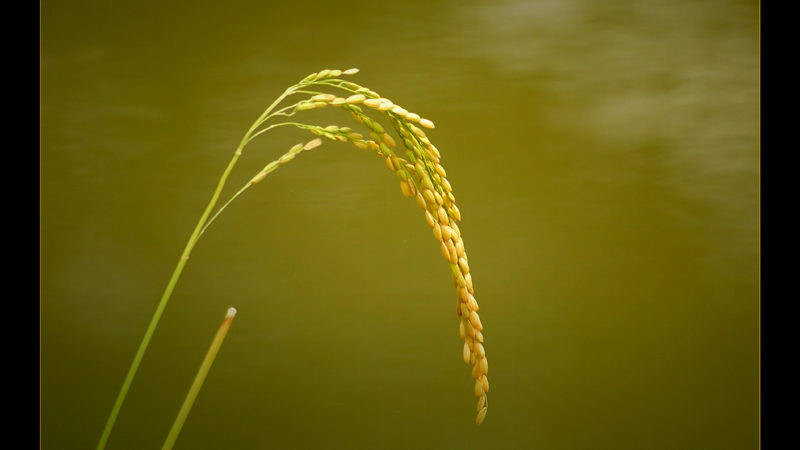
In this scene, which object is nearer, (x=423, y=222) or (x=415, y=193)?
(x=415, y=193)

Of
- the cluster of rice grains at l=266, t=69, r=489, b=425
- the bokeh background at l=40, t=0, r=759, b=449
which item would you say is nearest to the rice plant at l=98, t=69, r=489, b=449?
the cluster of rice grains at l=266, t=69, r=489, b=425

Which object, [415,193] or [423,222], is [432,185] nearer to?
[415,193]

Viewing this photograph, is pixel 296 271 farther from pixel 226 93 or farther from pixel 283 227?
pixel 226 93

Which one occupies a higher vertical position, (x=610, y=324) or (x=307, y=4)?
(x=307, y=4)

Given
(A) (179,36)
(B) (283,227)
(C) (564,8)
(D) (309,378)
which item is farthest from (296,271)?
(C) (564,8)

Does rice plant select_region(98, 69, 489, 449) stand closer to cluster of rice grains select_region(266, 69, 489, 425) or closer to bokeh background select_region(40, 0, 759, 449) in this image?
cluster of rice grains select_region(266, 69, 489, 425)

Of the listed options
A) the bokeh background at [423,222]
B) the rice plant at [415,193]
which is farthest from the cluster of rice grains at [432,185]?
the bokeh background at [423,222]

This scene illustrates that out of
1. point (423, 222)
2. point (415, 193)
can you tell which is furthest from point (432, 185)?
point (423, 222)

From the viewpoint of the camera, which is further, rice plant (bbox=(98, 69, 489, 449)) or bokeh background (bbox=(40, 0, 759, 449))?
bokeh background (bbox=(40, 0, 759, 449))
